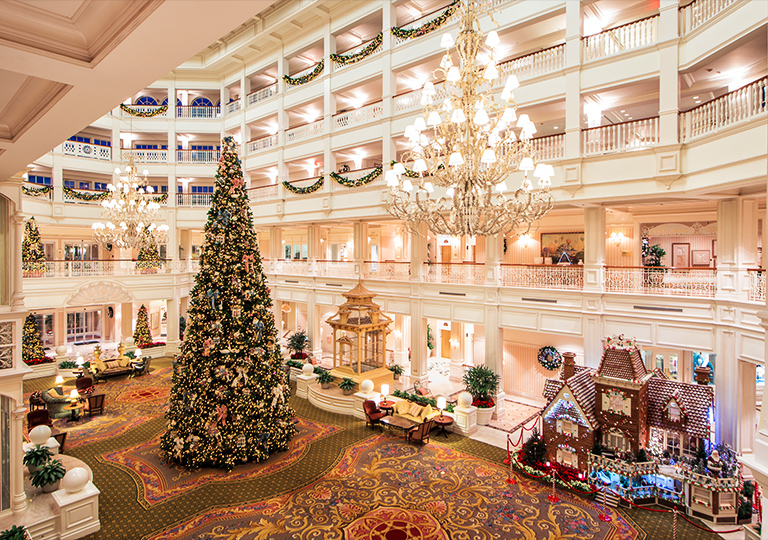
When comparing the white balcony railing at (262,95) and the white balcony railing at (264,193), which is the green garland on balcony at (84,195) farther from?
the white balcony railing at (262,95)

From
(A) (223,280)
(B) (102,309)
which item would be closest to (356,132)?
(A) (223,280)

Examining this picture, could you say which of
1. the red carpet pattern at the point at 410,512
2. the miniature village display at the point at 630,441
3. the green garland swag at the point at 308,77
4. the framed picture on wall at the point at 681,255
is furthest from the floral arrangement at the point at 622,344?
the green garland swag at the point at 308,77

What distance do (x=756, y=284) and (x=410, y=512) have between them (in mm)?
8090

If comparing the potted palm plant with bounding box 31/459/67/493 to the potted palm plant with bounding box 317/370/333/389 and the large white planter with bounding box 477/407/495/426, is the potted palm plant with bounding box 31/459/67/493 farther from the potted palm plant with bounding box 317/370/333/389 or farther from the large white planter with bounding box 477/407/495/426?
the large white planter with bounding box 477/407/495/426

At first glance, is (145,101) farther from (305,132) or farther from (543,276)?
(543,276)

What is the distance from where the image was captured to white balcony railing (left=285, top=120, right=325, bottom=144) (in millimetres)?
16719

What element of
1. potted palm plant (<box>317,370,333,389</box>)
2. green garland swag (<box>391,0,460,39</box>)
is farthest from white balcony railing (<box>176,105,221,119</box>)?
potted palm plant (<box>317,370,333,389</box>)

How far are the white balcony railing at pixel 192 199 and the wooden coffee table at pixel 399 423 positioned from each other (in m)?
15.6

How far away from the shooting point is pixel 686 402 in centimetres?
795

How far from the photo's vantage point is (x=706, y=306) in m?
9.16

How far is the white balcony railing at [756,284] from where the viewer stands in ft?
27.7

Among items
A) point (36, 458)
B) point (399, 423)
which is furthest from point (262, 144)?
point (36, 458)

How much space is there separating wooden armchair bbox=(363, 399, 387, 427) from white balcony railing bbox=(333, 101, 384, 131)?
9.22 meters

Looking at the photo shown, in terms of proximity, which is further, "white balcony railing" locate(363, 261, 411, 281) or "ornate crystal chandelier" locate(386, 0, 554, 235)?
"white balcony railing" locate(363, 261, 411, 281)
